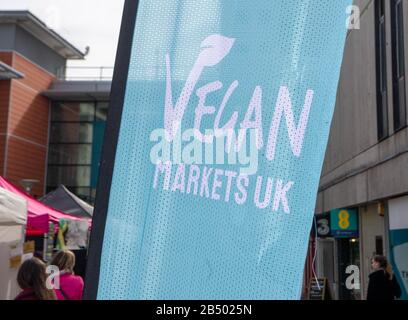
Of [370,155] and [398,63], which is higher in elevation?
[398,63]

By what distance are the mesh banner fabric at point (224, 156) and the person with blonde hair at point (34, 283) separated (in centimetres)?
151

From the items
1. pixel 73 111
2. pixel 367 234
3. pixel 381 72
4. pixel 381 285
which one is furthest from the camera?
pixel 73 111

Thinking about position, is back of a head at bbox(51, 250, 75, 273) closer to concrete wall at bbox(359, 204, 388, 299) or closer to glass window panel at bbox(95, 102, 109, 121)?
concrete wall at bbox(359, 204, 388, 299)

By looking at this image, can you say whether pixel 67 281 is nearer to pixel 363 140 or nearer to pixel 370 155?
pixel 370 155

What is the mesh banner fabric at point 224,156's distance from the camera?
101 inches

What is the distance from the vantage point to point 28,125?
29094 mm

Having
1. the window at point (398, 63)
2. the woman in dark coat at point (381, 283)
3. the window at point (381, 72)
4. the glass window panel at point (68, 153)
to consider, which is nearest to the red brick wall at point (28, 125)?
the glass window panel at point (68, 153)

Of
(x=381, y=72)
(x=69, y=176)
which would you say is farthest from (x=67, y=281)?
(x=69, y=176)

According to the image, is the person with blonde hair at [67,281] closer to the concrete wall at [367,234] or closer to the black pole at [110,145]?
the black pole at [110,145]

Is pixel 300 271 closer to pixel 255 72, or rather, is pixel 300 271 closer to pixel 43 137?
pixel 255 72

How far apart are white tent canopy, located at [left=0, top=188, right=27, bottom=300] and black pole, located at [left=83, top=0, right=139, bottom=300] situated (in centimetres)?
359

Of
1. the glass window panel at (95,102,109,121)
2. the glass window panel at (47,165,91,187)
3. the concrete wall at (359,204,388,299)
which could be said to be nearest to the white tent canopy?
the concrete wall at (359,204,388,299)

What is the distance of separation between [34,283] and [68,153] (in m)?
28.2

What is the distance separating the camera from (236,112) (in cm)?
262
